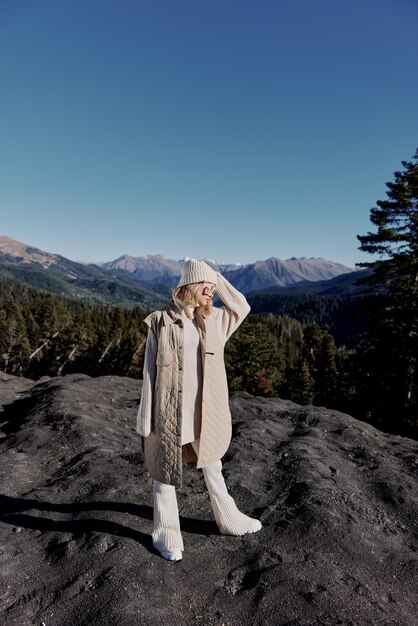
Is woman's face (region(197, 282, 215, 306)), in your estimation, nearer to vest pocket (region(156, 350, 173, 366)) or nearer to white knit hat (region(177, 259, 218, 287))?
white knit hat (region(177, 259, 218, 287))

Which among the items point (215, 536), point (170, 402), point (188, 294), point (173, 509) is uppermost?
point (188, 294)

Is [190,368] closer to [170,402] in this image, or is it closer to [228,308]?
[170,402]

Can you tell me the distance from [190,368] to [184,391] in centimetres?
28

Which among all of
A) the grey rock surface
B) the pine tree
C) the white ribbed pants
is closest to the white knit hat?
the white ribbed pants

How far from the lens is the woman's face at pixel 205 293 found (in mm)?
4543

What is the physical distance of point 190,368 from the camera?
474 cm

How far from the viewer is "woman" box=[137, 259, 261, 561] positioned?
4.53m

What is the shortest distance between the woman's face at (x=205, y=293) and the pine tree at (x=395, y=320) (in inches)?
596

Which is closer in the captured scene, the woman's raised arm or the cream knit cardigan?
the cream knit cardigan

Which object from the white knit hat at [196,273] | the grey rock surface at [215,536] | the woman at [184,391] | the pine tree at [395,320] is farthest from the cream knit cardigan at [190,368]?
the pine tree at [395,320]

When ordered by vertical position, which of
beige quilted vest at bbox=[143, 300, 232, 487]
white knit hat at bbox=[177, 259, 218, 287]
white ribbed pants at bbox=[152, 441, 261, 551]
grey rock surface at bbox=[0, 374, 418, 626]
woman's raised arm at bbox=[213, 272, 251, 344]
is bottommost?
grey rock surface at bbox=[0, 374, 418, 626]

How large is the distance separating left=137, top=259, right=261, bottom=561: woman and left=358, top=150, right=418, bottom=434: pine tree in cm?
1490

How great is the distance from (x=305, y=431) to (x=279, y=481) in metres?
3.23

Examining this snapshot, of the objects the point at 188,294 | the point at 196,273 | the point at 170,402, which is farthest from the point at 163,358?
the point at 196,273
